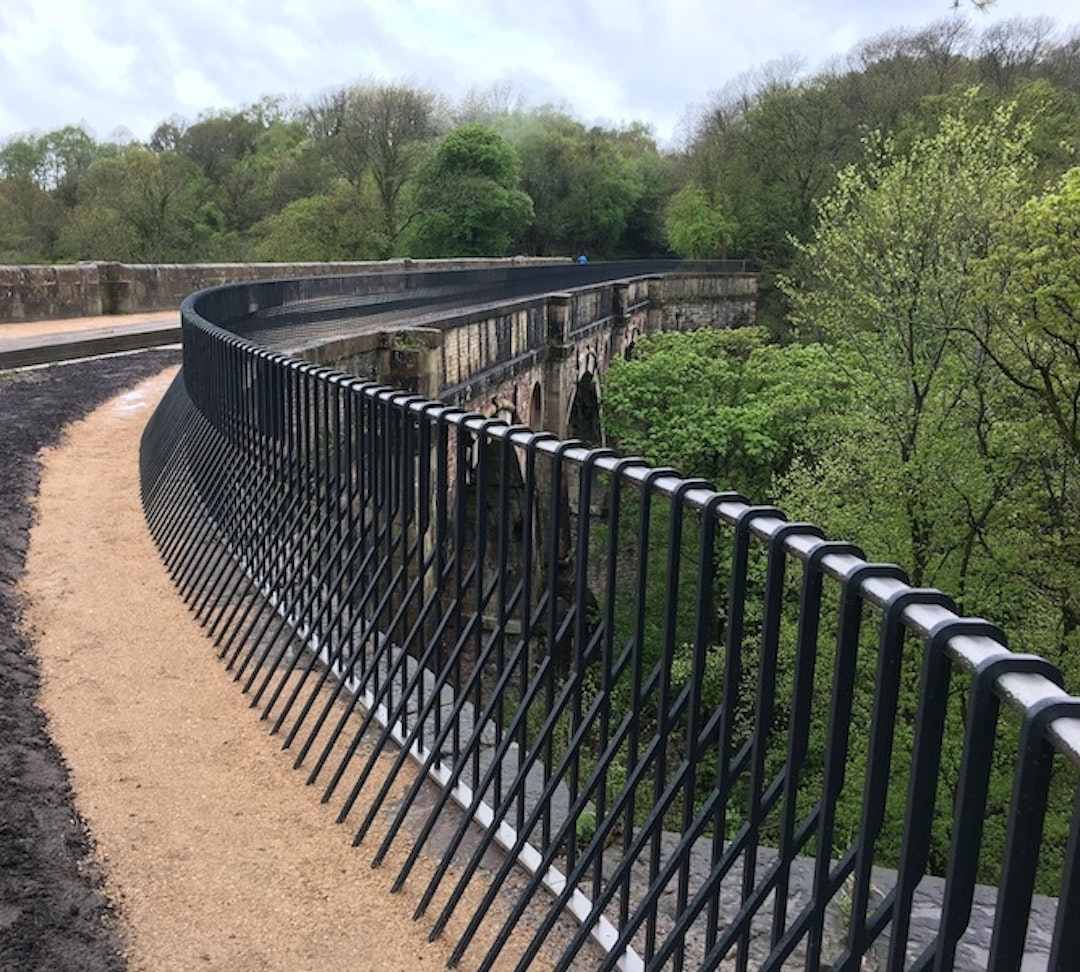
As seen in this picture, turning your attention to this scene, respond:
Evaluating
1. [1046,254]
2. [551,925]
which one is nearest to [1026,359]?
[1046,254]

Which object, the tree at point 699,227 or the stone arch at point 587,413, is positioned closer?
the stone arch at point 587,413

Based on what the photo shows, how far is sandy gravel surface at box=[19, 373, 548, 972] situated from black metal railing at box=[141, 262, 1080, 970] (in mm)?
125

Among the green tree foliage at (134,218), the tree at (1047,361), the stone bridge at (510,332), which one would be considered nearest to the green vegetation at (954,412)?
the tree at (1047,361)

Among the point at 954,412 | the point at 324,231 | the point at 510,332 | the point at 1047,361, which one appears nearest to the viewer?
the point at 1047,361

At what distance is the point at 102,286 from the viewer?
2062 centimetres

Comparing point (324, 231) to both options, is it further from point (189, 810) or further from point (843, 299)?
point (189, 810)

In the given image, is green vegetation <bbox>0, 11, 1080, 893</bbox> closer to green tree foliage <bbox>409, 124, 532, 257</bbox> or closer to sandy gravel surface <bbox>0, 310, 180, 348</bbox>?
green tree foliage <bbox>409, 124, 532, 257</bbox>

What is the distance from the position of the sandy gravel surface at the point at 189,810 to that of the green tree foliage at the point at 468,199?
5161cm

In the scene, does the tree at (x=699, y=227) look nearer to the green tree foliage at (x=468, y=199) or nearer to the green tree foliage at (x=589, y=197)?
the green tree foliage at (x=468, y=199)

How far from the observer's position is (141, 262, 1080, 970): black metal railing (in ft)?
5.31

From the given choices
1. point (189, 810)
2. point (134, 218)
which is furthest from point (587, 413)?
point (189, 810)

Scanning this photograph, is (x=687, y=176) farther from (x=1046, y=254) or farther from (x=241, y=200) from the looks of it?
(x=1046, y=254)

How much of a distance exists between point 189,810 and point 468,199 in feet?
182

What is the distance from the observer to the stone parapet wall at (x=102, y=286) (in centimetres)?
1836
